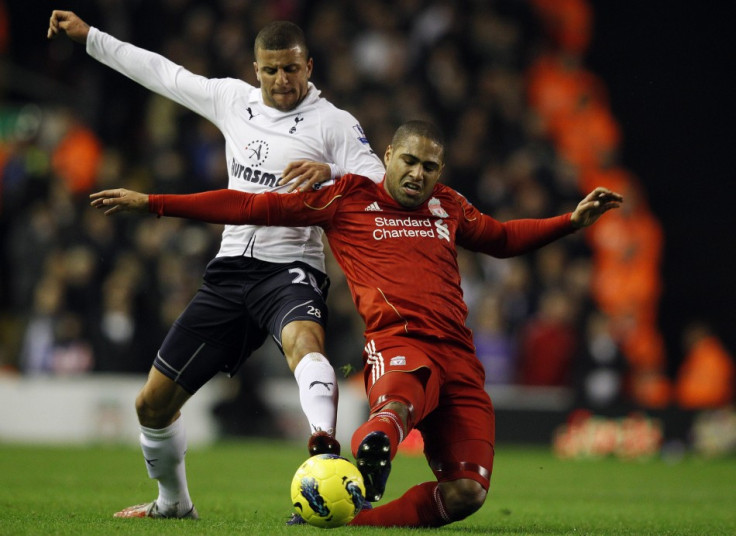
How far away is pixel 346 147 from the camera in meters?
6.85

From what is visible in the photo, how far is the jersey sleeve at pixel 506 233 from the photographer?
6.71 meters

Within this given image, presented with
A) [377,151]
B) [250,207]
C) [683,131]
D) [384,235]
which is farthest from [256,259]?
[683,131]

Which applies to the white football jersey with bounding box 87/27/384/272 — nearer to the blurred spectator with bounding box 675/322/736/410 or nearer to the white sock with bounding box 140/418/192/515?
the white sock with bounding box 140/418/192/515

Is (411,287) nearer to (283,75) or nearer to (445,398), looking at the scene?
(445,398)

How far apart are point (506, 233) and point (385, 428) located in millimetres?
1709

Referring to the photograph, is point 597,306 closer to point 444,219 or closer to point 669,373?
point 669,373

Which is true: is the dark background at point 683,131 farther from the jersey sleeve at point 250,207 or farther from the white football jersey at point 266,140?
the jersey sleeve at point 250,207

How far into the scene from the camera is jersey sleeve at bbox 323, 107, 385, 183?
22.2 feet

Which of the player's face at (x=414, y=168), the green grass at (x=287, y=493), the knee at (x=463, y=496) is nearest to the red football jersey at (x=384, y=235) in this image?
the player's face at (x=414, y=168)

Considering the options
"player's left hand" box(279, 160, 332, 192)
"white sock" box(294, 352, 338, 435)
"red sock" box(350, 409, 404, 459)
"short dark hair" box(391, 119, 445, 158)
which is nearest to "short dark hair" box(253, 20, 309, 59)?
"player's left hand" box(279, 160, 332, 192)

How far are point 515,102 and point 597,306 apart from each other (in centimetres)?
352

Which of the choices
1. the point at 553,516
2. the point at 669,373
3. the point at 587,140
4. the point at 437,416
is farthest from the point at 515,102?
the point at 437,416

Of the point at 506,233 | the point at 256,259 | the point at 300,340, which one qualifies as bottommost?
the point at 300,340

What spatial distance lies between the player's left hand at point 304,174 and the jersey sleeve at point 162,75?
35.8 inches
